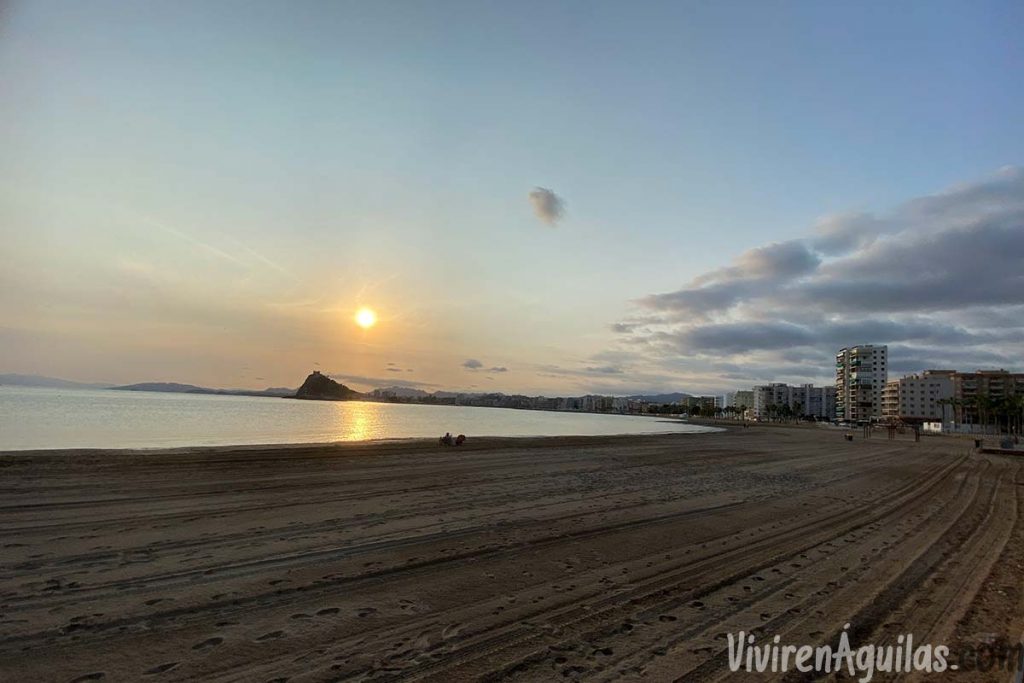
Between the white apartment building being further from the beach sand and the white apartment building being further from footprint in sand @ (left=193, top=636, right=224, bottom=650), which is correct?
footprint in sand @ (left=193, top=636, right=224, bottom=650)

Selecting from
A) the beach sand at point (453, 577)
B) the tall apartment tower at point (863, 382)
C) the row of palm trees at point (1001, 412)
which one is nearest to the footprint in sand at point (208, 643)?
the beach sand at point (453, 577)

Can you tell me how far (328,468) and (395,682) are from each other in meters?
13.2

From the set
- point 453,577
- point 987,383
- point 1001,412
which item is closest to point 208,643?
point 453,577

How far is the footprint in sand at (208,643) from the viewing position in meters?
4.42

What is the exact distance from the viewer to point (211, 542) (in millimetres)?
7555

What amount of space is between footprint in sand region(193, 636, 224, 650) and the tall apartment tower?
20739 cm

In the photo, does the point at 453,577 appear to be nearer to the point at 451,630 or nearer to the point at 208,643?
the point at 451,630

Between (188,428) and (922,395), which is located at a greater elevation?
(922,395)

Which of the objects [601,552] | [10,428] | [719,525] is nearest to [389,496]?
[601,552]

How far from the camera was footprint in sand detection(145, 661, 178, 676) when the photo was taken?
398 centimetres

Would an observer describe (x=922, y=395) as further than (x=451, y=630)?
Yes

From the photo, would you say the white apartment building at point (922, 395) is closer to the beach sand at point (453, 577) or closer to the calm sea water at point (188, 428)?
the calm sea water at point (188, 428)

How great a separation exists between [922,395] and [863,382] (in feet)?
83.9

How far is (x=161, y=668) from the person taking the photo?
4059mm
